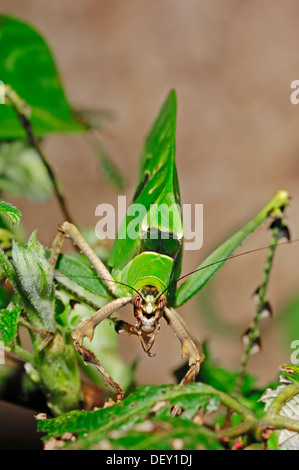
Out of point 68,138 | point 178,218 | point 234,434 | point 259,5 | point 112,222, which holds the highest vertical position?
point 259,5

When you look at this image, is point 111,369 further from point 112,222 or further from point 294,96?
point 294,96

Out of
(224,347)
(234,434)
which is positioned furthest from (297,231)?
(234,434)

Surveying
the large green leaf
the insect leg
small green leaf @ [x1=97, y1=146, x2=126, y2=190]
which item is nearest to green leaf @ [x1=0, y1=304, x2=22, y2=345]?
the large green leaf

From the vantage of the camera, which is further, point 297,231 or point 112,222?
point 297,231

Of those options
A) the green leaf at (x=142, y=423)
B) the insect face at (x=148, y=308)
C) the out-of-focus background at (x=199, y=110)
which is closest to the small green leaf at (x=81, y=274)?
the insect face at (x=148, y=308)

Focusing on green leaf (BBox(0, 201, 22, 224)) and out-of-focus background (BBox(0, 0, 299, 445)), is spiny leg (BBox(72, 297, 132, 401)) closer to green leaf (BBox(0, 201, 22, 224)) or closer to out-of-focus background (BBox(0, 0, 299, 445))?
green leaf (BBox(0, 201, 22, 224))
